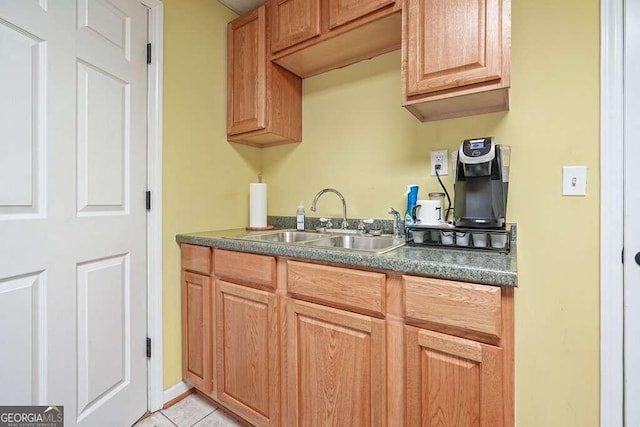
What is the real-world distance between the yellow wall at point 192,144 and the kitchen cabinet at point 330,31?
44cm

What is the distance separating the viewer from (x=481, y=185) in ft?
3.70

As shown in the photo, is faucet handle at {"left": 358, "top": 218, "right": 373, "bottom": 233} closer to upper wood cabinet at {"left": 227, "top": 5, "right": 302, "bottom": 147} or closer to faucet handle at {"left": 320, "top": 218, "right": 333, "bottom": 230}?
faucet handle at {"left": 320, "top": 218, "right": 333, "bottom": 230}

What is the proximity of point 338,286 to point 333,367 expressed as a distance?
0.31m

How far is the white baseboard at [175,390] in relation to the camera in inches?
62.6

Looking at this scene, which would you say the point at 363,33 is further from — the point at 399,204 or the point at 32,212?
the point at 32,212

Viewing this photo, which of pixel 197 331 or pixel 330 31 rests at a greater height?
pixel 330 31

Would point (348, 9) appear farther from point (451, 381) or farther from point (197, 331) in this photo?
point (197, 331)

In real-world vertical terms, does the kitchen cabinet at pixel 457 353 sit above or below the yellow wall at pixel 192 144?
below

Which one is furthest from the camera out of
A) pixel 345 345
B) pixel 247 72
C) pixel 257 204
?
pixel 257 204

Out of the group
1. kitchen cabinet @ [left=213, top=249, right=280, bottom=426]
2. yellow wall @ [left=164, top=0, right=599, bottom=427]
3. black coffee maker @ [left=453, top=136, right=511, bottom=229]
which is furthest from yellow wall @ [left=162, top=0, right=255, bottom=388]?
black coffee maker @ [left=453, top=136, right=511, bottom=229]

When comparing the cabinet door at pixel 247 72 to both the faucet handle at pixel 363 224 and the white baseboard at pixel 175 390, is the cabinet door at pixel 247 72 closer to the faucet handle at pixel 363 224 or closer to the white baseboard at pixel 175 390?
the faucet handle at pixel 363 224

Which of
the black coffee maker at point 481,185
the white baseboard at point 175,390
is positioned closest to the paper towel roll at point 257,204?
the white baseboard at point 175,390

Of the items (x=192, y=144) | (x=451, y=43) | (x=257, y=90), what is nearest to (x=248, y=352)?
(x=192, y=144)
